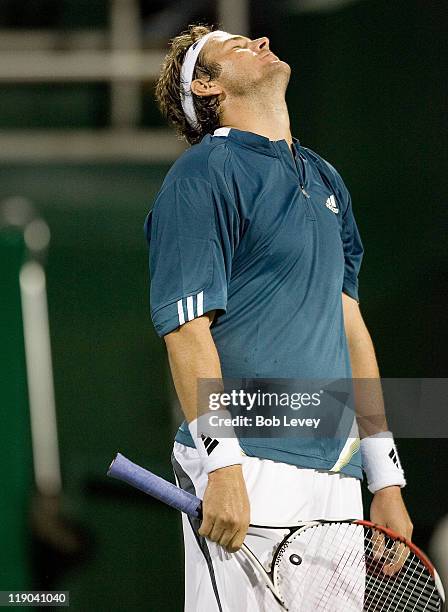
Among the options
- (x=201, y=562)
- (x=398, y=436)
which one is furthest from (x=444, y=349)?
(x=201, y=562)

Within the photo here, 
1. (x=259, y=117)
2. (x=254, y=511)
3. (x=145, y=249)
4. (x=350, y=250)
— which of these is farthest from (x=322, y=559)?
(x=145, y=249)

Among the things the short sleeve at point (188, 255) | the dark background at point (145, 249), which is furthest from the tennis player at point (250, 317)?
the dark background at point (145, 249)

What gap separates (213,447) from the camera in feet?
7.57

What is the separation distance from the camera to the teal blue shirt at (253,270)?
2.39m

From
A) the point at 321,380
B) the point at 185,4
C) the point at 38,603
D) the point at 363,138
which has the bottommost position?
the point at 38,603

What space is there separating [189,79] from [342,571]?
1.13 meters

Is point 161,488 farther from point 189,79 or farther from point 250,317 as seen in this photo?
point 189,79

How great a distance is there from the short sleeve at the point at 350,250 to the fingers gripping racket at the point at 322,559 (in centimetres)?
56

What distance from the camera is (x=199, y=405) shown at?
2.33 metres

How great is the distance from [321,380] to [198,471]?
12.2 inches

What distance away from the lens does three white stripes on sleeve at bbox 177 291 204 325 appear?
2.34m

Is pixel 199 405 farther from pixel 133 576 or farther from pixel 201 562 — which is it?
pixel 133 576

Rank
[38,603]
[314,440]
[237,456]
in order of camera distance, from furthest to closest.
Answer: [38,603], [314,440], [237,456]

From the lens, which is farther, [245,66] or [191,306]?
[245,66]
